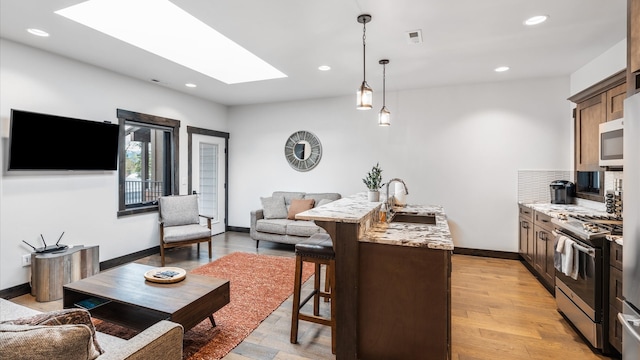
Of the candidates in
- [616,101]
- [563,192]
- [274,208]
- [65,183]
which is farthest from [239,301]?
[563,192]

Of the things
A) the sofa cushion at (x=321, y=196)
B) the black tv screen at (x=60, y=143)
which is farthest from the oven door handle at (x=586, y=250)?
the black tv screen at (x=60, y=143)

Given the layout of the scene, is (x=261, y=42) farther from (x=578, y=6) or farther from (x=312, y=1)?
(x=578, y=6)

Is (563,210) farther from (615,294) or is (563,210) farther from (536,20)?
(536,20)

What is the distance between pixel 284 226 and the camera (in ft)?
16.2

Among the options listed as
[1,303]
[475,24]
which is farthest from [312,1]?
[1,303]

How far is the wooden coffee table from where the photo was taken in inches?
83.6

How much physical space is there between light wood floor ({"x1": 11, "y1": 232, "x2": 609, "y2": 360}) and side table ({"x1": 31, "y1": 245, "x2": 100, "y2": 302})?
0.13 m

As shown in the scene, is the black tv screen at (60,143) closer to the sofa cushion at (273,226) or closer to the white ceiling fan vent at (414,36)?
the sofa cushion at (273,226)

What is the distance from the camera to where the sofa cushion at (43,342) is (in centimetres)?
93

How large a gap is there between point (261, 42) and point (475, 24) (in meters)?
2.10

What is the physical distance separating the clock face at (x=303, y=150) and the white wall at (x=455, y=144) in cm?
11

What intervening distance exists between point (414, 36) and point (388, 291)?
7.96 feet

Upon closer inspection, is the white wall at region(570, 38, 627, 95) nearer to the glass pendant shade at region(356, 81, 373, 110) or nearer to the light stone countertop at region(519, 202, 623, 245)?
the light stone countertop at region(519, 202, 623, 245)

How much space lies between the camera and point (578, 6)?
2445 millimetres
